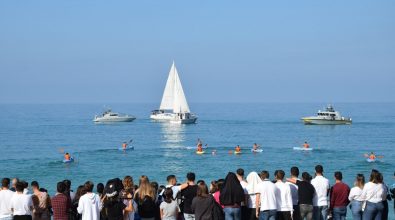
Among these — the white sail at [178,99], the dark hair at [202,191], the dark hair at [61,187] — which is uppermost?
the white sail at [178,99]

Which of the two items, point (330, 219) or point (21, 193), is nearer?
point (21, 193)

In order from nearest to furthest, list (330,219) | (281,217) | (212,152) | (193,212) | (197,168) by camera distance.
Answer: (193,212) → (281,217) → (330,219) → (197,168) → (212,152)

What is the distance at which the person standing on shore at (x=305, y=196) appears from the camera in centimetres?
1438

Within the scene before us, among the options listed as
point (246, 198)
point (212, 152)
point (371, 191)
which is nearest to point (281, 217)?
point (246, 198)

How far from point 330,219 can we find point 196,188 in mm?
3567

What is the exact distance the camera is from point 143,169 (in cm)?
6544

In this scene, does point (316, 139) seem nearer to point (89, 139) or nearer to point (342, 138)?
point (342, 138)

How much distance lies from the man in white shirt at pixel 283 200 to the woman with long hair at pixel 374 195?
5.41 feet

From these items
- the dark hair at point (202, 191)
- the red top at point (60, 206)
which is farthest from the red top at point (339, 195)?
the red top at point (60, 206)

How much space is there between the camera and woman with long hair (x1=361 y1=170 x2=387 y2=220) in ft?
46.6

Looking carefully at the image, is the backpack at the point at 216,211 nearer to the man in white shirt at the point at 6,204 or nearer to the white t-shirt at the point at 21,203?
the white t-shirt at the point at 21,203

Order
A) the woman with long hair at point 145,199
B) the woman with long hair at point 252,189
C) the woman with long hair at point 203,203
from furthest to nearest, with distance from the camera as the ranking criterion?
the woman with long hair at point 252,189, the woman with long hair at point 145,199, the woman with long hair at point 203,203

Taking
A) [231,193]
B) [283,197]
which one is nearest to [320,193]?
[283,197]

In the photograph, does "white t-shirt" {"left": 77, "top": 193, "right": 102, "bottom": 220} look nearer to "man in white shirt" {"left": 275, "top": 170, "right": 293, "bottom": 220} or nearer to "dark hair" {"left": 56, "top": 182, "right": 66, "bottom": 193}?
"dark hair" {"left": 56, "top": 182, "right": 66, "bottom": 193}
